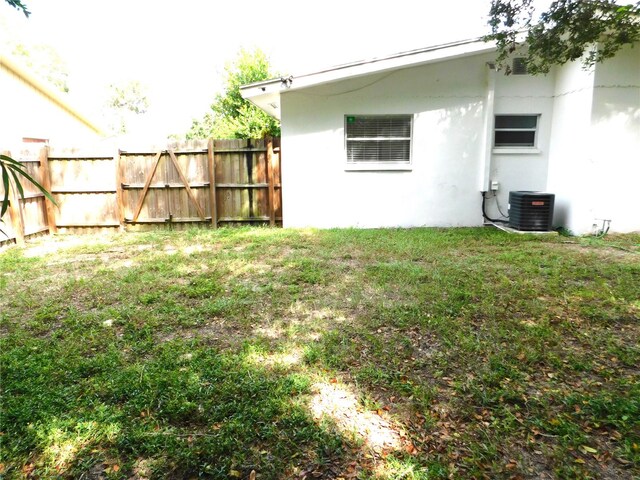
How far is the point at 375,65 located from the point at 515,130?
343cm

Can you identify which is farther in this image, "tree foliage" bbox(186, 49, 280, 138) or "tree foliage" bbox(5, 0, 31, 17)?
"tree foliage" bbox(186, 49, 280, 138)

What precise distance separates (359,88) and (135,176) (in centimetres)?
522

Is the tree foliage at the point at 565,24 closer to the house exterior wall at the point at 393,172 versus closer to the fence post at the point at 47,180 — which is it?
the house exterior wall at the point at 393,172

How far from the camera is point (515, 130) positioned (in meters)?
9.01

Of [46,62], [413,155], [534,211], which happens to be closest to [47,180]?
[413,155]

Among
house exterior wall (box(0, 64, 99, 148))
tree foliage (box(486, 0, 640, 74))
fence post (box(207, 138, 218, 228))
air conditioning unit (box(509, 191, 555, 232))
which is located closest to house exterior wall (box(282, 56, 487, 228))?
air conditioning unit (box(509, 191, 555, 232))

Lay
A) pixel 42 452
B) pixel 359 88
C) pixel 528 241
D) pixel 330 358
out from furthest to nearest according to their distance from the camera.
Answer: pixel 359 88 < pixel 528 241 < pixel 330 358 < pixel 42 452

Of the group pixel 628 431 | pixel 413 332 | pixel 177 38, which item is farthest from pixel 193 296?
pixel 177 38

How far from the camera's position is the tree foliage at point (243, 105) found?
615 inches

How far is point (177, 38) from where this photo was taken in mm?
34531

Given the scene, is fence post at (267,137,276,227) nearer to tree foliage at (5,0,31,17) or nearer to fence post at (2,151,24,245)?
fence post at (2,151,24,245)

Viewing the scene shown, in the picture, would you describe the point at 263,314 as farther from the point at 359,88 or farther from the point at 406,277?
the point at 359,88

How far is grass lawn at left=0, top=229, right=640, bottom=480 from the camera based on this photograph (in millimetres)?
2172

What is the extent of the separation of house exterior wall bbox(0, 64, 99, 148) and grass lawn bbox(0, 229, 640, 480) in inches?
343
